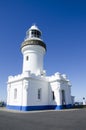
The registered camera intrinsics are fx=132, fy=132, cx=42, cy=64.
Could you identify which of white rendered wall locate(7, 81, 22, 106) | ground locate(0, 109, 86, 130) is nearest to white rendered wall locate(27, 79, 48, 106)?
white rendered wall locate(7, 81, 22, 106)

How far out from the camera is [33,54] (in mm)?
23719

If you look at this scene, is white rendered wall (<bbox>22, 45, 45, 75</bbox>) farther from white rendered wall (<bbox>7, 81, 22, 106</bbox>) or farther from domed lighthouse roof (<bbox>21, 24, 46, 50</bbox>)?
white rendered wall (<bbox>7, 81, 22, 106</bbox>)

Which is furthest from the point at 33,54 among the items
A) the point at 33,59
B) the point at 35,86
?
the point at 35,86

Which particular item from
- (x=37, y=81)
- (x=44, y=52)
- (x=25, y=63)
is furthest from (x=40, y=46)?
(x=37, y=81)

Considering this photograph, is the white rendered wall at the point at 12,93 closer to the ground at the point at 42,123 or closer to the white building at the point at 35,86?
the white building at the point at 35,86

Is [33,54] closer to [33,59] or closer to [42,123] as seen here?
[33,59]

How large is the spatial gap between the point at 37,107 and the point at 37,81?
3814 millimetres

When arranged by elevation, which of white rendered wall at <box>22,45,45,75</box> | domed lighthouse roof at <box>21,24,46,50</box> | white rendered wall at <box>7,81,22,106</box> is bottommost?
white rendered wall at <box>7,81,22,106</box>

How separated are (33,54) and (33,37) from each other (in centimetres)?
336

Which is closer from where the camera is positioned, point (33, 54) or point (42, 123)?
point (42, 123)

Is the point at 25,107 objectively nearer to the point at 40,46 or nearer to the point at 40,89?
the point at 40,89

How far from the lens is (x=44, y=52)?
25.5 m

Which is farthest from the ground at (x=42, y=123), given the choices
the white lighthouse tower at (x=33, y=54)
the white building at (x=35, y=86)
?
the white lighthouse tower at (x=33, y=54)

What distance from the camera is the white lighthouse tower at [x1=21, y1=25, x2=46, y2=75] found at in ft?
76.6
